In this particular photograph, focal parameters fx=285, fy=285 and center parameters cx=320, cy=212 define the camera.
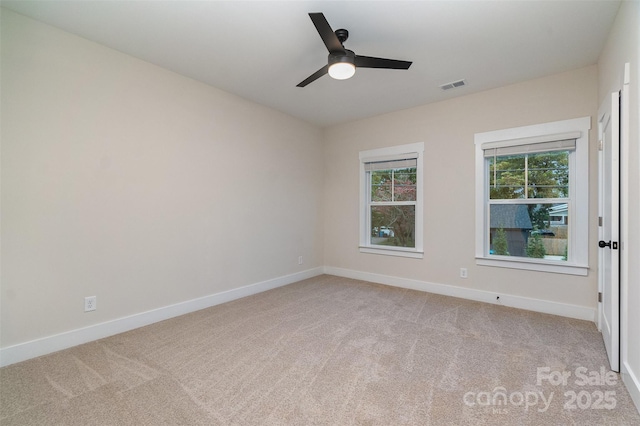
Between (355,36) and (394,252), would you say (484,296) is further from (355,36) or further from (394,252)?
(355,36)

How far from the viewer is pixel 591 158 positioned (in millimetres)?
3057

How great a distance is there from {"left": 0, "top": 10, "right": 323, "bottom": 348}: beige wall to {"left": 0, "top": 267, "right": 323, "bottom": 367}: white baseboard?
6cm

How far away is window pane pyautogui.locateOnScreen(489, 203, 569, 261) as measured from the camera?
333 centimetres

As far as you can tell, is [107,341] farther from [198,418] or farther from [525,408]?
[525,408]

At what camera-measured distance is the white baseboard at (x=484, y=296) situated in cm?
314

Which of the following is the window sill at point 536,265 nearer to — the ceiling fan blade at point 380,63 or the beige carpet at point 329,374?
the beige carpet at point 329,374

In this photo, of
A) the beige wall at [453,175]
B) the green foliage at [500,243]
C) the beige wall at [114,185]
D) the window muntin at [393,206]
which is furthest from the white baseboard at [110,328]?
the green foliage at [500,243]

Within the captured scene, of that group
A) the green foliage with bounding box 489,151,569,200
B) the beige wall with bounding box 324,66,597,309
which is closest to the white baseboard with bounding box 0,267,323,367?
the beige wall with bounding box 324,66,597,309

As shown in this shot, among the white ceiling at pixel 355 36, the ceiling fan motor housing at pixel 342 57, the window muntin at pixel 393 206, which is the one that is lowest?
the window muntin at pixel 393 206

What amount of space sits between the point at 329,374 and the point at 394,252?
2.71 metres

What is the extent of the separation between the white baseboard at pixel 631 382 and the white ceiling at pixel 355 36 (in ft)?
8.58

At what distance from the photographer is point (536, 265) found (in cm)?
338

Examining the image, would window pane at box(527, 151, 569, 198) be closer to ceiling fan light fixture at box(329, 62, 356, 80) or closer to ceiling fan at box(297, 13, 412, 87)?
ceiling fan at box(297, 13, 412, 87)

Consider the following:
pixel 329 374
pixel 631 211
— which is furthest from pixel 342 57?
pixel 329 374
